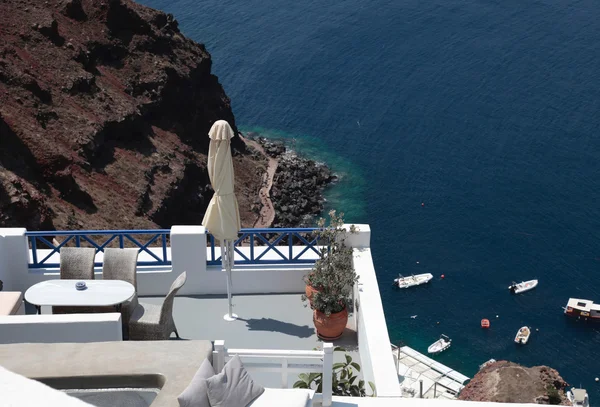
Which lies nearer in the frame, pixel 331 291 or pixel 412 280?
pixel 331 291

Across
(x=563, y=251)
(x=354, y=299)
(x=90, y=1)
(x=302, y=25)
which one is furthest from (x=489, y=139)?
(x=354, y=299)

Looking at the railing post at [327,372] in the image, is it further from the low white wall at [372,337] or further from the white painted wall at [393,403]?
the low white wall at [372,337]

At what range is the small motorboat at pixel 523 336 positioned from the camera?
42.4m

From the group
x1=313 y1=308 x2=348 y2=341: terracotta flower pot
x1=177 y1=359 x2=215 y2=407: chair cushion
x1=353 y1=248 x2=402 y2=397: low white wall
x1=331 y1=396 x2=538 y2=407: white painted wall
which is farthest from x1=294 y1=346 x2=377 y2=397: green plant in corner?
x1=177 y1=359 x2=215 y2=407: chair cushion

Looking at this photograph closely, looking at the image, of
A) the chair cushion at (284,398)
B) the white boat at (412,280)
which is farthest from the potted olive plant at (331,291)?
the white boat at (412,280)

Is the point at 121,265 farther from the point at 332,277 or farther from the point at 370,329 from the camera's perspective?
the point at 370,329

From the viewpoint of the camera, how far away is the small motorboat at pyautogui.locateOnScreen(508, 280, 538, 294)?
1826 inches

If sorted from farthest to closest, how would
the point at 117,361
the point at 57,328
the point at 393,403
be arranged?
the point at 57,328
the point at 393,403
the point at 117,361

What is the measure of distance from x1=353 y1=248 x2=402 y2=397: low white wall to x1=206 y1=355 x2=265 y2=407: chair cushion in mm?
2131

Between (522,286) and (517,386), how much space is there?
36656 millimetres

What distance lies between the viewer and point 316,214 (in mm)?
51312

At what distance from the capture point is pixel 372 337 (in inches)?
394

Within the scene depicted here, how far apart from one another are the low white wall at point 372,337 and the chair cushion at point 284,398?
1713 mm

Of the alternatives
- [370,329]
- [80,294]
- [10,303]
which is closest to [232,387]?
[370,329]
